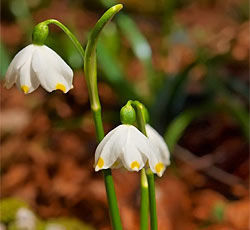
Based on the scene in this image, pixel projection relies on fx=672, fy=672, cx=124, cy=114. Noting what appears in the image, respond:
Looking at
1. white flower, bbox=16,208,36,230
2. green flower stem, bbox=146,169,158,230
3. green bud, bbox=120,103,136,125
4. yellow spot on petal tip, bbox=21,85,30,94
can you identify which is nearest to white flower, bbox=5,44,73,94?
yellow spot on petal tip, bbox=21,85,30,94

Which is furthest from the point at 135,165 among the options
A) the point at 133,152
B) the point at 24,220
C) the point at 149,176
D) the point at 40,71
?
the point at 24,220

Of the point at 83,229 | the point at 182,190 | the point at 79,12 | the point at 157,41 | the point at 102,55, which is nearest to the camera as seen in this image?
the point at 83,229

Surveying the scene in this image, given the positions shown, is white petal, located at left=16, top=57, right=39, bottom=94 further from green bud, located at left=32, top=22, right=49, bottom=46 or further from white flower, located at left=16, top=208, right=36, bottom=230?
white flower, located at left=16, top=208, right=36, bottom=230

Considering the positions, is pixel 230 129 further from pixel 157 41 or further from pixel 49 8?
pixel 49 8

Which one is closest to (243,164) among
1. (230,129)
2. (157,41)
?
(230,129)

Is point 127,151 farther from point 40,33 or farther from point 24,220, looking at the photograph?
point 24,220
